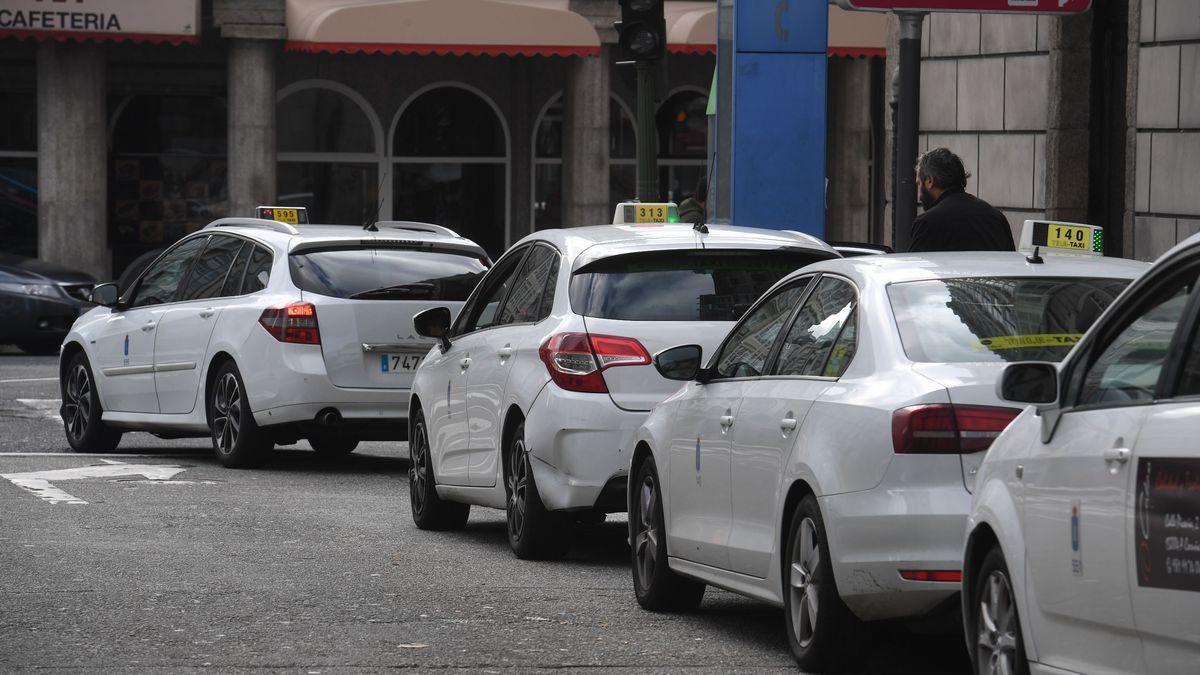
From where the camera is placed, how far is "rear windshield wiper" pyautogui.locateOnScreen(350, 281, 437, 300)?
14.0 metres

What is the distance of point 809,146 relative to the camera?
16.7m

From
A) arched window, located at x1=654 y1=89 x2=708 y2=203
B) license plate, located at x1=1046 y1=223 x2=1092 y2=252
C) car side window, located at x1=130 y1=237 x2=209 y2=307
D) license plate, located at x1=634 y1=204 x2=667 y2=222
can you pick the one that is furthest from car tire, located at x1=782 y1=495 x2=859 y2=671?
arched window, located at x1=654 y1=89 x2=708 y2=203

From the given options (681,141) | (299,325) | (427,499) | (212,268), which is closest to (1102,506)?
(427,499)

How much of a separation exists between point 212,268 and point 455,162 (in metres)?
19.5

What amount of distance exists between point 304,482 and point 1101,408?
901 centimetres

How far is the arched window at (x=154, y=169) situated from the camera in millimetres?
32562

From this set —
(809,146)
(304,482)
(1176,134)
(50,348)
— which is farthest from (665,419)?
(50,348)

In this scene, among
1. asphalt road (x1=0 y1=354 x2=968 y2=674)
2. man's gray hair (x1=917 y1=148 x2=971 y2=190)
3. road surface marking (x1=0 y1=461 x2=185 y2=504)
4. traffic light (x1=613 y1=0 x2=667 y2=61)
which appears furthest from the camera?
traffic light (x1=613 y1=0 x2=667 y2=61)

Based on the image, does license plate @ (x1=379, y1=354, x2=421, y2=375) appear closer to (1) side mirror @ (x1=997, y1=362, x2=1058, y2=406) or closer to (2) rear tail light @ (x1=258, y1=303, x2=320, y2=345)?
(2) rear tail light @ (x1=258, y1=303, x2=320, y2=345)

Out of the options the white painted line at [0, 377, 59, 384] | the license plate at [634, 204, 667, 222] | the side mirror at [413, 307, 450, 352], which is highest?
the license plate at [634, 204, 667, 222]

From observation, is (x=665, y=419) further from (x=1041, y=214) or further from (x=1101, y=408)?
(x=1041, y=214)

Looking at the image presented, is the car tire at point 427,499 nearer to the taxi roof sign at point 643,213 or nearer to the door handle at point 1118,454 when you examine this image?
the taxi roof sign at point 643,213

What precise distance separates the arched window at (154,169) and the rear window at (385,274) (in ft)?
62.0

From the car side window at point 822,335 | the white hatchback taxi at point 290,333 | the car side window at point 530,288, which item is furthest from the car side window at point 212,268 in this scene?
the car side window at point 822,335
